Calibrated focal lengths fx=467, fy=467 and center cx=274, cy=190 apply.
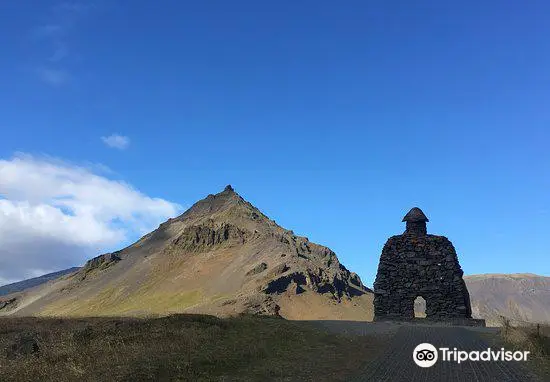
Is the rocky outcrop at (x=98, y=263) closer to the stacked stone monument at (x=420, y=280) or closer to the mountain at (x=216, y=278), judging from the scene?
the mountain at (x=216, y=278)

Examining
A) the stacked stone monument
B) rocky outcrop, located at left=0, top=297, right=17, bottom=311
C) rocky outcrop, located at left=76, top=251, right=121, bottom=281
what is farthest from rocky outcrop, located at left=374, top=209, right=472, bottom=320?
rocky outcrop, located at left=0, top=297, right=17, bottom=311

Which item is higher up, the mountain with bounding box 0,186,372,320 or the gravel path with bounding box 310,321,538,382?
the mountain with bounding box 0,186,372,320

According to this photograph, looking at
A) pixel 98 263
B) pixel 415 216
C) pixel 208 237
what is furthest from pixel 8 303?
pixel 415 216

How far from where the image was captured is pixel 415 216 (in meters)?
37.2

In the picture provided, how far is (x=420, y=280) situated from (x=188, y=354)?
24.5 metres

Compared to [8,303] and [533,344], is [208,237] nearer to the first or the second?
[8,303]

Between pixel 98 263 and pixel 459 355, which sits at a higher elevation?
pixel 98 263

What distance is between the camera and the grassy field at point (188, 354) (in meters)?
11.8

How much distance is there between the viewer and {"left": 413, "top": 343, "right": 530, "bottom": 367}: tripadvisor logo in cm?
1427

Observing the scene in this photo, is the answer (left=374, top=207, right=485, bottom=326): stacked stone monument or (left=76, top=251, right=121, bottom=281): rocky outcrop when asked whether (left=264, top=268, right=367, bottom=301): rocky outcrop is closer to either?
(left=374, top=207, right=485, bottom=326): stacked stone monument

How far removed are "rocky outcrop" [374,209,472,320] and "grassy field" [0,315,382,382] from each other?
14360 mm

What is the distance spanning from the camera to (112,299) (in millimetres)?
117312

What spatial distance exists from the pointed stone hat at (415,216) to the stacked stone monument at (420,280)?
1.25m

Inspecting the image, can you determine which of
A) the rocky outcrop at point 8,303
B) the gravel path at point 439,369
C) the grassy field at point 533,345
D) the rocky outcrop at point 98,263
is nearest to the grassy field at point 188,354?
the gravel path at point 439,369
